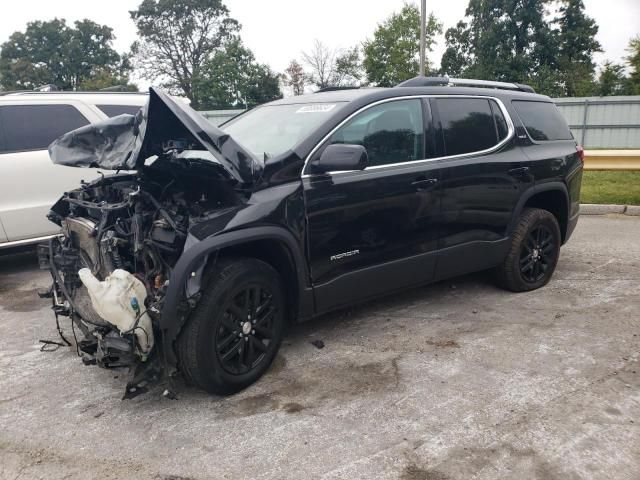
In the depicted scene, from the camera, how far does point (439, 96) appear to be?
172 inches

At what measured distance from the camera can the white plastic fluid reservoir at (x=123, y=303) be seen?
293 centimetres

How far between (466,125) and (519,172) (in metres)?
0.71

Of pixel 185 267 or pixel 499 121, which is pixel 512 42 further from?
pixel 185 267

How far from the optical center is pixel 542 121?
525 cm

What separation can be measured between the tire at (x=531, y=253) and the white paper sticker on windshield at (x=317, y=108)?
2178 millimetres

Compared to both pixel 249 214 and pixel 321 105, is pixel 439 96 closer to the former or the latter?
pixel 321 105

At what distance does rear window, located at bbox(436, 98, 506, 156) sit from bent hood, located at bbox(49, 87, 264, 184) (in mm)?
1778

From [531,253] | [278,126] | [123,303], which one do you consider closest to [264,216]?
[123,303]

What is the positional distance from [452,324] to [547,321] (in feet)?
2.59

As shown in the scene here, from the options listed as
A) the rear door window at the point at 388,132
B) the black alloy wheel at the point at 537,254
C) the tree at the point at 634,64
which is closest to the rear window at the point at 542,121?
the black alloy wheel at the point at 537,254

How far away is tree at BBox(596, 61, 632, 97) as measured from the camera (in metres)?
34.4

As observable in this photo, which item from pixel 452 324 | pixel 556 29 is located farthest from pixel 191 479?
pixel 556 29

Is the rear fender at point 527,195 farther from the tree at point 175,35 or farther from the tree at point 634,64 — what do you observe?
the tree at point 175,35

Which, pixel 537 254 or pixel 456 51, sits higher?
pixel 456 51
